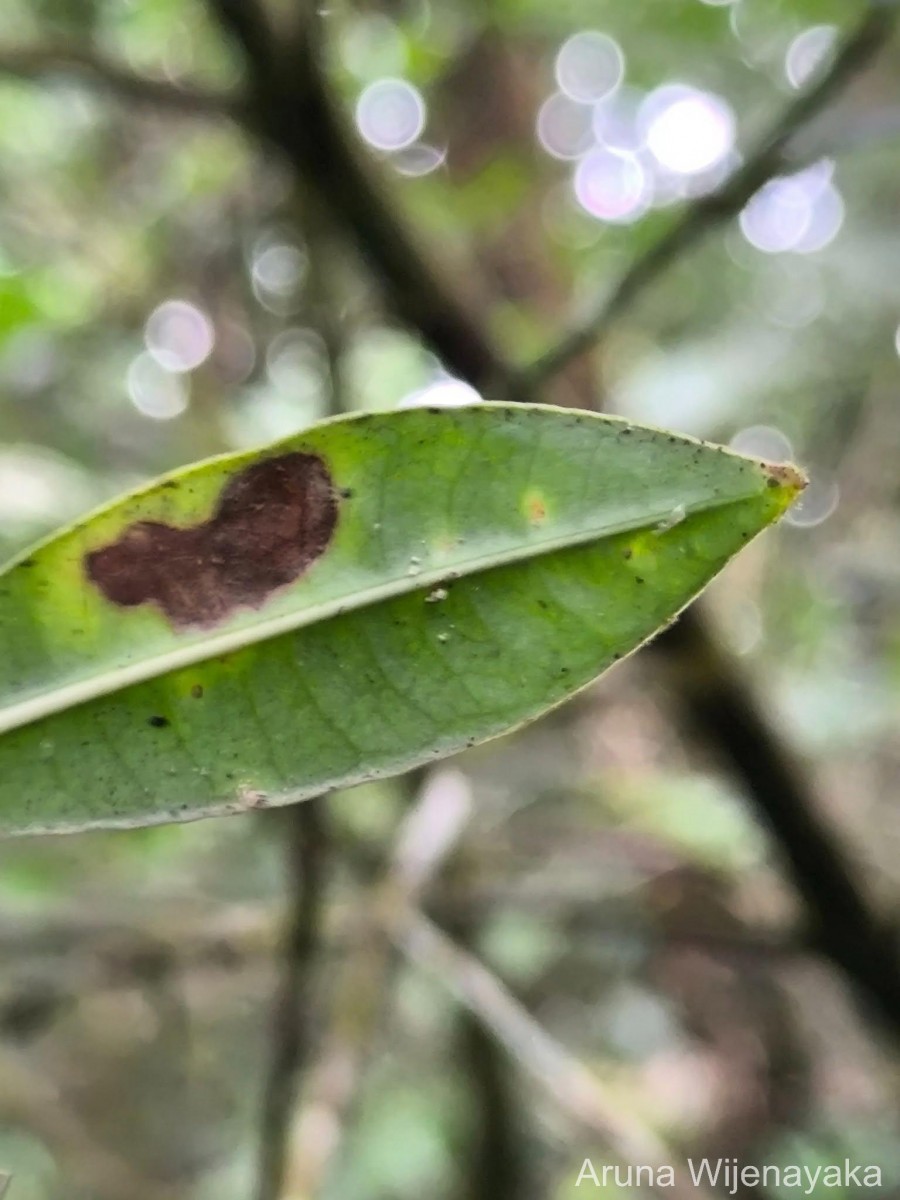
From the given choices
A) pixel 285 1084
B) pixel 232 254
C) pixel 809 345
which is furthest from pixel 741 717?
pixel 232 254

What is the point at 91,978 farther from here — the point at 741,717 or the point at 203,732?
the point at 203,732

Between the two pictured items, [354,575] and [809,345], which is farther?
[809,345]

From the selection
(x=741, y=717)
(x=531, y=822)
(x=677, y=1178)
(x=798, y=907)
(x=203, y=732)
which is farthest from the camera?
(x=531, y=822)

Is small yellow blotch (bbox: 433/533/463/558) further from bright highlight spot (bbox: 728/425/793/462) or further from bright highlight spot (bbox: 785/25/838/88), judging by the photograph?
bright highlight spot (bbox: 728/425/793/462)

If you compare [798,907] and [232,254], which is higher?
[232,254]

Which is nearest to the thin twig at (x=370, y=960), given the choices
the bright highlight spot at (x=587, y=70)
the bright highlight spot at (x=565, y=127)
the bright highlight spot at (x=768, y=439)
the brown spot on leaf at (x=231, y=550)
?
the brown spot on leaf at (x=231, y=550)

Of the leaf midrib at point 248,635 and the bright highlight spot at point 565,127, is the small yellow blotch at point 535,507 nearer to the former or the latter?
the leaf midrib at point 248,635

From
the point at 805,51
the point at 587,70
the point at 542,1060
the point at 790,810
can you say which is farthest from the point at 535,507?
the point at 587,70
